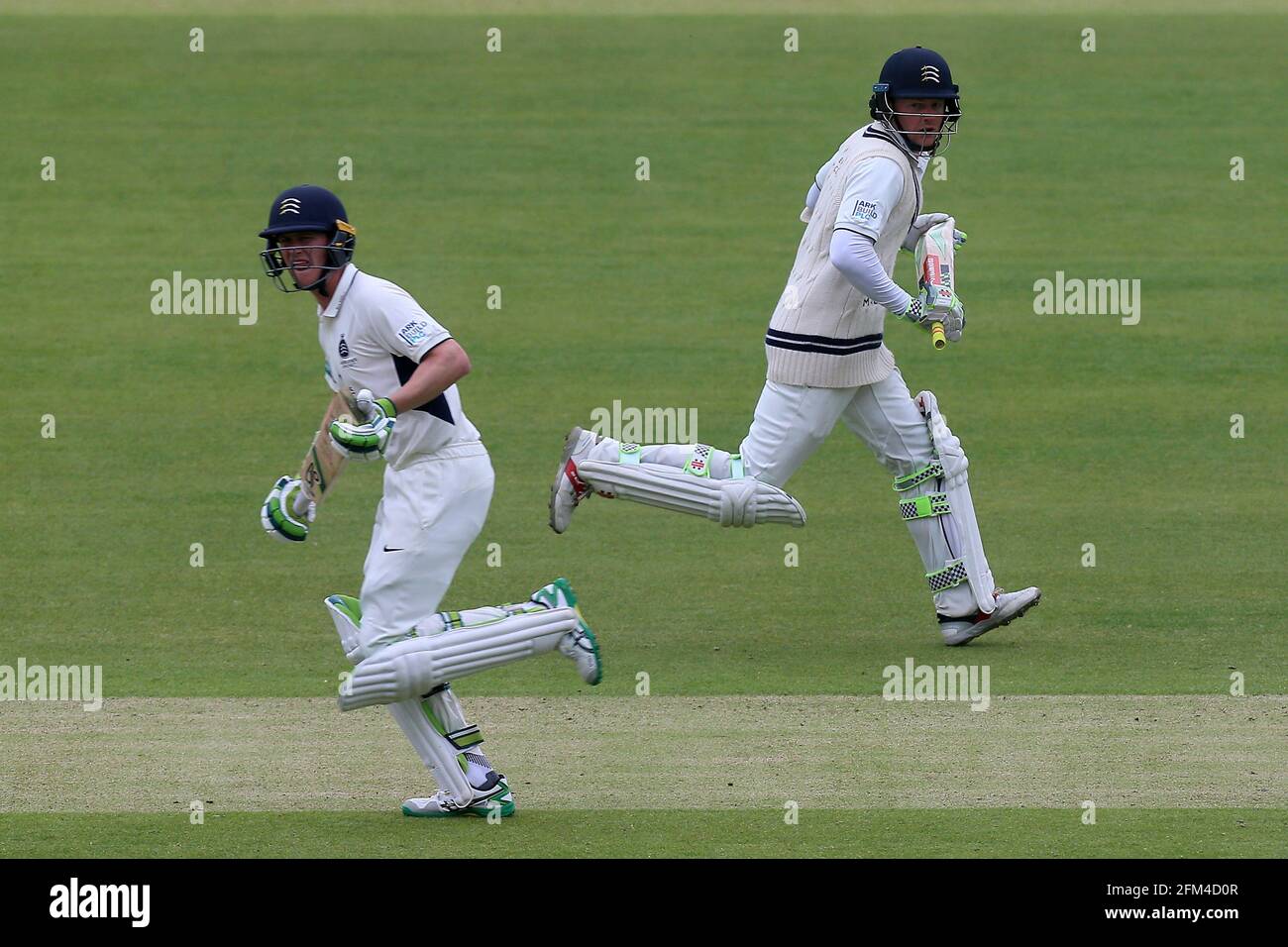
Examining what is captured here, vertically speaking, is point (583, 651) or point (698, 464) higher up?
point (698, 464)

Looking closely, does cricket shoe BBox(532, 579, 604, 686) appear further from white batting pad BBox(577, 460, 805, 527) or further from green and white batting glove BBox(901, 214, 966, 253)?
green and white batting glove BBox(901, 214, 966, 253)

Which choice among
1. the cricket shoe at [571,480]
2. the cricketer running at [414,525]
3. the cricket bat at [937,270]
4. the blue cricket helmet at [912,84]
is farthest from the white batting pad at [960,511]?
the cricketer running at [414,525]

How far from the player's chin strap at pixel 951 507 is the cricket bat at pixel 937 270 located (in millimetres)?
419

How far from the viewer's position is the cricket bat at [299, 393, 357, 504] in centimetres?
752

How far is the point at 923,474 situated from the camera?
9891mm

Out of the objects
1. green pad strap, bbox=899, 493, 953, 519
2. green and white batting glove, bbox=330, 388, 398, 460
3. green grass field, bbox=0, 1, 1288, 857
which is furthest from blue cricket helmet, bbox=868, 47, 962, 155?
green and white batting glove, bbox=330, 388, 398, 460

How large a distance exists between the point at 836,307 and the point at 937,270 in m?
0.53

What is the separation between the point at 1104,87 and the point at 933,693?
47.5 feet

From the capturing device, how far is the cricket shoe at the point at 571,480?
9.77 m

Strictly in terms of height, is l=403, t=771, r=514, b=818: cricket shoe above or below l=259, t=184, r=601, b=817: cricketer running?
below

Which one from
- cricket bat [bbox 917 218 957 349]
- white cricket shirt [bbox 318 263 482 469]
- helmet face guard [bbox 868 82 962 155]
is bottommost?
white cricket shirt [bbox 318 263 482 469]

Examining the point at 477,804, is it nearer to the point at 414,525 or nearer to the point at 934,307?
the point at 414,525

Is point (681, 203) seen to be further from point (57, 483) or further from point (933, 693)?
point (933, 693)

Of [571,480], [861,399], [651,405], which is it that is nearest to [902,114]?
[861,399]
